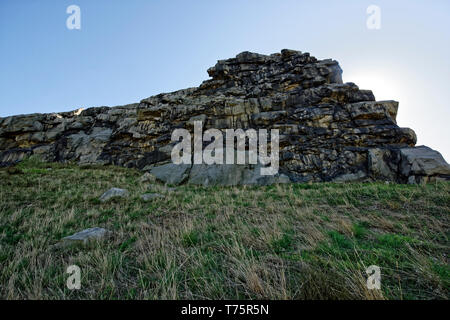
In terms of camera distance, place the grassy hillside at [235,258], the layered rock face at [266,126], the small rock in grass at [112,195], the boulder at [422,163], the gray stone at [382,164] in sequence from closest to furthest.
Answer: the grassy hillside at [235,258]
the small rock in grass at [112,195]
the boulder at [422,163]
the gray stone at [382,164]
the layered rock face at [266,126]

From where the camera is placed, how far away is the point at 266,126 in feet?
56.5

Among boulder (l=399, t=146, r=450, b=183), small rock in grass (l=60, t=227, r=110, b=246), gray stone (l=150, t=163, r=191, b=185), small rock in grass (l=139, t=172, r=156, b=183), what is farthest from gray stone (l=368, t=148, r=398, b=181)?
small rock in grass (l=139, t=172, r=156, b=183)

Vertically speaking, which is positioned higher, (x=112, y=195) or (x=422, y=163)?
(x=422, y=163)

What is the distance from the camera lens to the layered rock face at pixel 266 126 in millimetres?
14102

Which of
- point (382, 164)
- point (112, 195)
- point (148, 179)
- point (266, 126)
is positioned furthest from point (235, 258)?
point (382, 164)

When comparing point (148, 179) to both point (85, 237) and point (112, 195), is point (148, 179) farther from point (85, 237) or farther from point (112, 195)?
point (85, 237)

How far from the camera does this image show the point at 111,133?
21.5 meters

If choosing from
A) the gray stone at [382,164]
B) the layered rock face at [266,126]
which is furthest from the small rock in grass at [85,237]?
the gray stone at [382,164]

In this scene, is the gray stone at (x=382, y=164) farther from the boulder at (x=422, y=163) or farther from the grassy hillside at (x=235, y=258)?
the grassy hillside at (x=235, y=258)

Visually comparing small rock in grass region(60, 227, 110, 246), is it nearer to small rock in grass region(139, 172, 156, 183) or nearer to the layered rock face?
the layered rock face

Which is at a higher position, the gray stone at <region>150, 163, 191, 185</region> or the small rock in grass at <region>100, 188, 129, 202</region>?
the gray stone at <region>150, 163, 191, 185</region>

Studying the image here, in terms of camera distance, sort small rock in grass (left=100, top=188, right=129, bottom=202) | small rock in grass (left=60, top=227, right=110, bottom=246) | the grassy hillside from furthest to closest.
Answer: small rock in grass (left=100, top=188, right=129, bottom=202), small rock in grass (left=60, top=227, right=110, bottom=246), the grassy hillside

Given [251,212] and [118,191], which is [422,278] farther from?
[118,191]

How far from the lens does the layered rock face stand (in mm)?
14102
